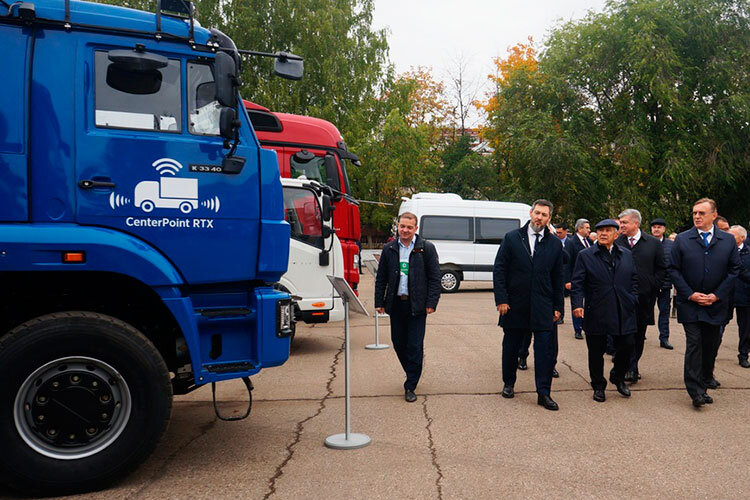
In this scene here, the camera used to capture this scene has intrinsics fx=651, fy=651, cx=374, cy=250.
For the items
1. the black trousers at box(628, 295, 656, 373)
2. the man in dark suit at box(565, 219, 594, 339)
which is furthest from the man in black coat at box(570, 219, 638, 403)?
the man in dark suit at box(565, 219, 594, 339)

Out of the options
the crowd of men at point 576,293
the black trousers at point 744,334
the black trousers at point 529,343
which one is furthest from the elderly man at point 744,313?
the black trousers at point 529,343

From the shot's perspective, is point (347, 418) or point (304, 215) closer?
point (347, 418)

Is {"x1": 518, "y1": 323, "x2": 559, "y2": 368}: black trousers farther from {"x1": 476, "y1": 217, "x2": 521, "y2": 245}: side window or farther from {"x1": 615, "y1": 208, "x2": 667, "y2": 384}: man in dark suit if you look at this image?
{"x1": 476, "y1": 217, "x2": 521, "y2": 245}: side window

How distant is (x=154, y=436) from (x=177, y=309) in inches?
32.0

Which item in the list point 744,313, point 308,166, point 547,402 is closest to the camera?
point 547,402

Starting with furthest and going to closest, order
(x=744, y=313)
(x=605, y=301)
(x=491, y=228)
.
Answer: (x=491, y=228)
(x=744, y=313)
(x=605, y=301)

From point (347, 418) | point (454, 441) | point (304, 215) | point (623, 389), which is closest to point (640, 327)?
point (623, 389)

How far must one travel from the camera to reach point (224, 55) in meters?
4.25

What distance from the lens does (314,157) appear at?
12008 millimetres

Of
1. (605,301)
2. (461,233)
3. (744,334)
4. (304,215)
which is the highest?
(304,215)

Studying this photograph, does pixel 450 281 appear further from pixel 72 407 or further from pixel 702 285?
pixel 72 407

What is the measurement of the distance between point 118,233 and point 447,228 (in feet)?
52.4

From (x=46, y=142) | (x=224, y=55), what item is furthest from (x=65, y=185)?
(x=224, y=55)

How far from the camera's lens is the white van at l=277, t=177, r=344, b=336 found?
9.07 metres
